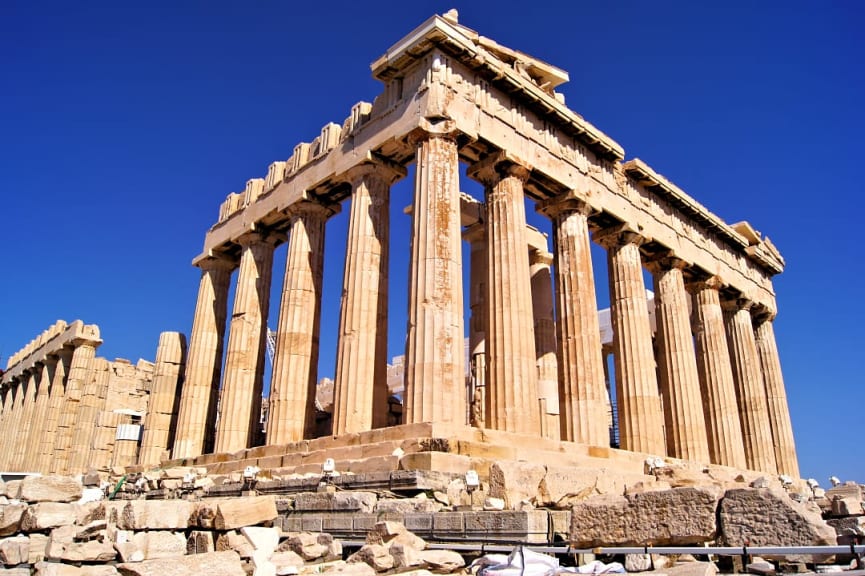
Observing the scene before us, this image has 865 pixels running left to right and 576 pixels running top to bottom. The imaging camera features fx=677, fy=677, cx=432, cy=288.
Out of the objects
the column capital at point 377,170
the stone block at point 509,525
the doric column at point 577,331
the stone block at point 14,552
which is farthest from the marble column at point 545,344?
the stone block at point 14,552

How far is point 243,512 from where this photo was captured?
9.12 meters

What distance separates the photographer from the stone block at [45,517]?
9.48 meters

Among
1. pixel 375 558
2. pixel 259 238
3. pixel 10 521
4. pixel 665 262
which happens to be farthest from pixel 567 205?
pixel 10 521

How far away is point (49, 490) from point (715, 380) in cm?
2292

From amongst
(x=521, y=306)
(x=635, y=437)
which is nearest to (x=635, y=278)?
(x=635, y=437)

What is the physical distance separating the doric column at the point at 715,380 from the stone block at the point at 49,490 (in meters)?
21.8

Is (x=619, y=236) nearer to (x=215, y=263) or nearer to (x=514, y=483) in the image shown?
(x=514, y=483)

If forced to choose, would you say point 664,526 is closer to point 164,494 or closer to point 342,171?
point 164,494

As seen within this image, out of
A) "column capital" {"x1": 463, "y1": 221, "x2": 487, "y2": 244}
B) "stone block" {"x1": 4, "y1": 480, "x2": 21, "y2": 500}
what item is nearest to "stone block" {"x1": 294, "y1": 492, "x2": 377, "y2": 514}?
"stone block" {"x1": 4, "y1": 480, "x2": 21, "y2": 500}

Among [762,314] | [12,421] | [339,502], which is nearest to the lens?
[339,502]

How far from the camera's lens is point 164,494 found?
16812 mm

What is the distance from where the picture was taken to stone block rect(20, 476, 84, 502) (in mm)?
11578

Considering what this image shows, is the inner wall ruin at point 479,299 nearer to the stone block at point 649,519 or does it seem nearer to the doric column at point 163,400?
the doric column at point 163,400

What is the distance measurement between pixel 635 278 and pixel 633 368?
3.19 metres
